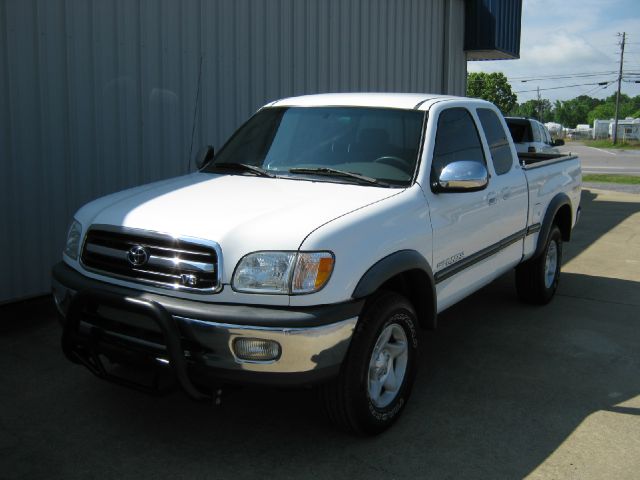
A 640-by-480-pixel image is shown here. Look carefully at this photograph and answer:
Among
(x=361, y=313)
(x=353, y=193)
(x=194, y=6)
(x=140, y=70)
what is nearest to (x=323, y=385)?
(x=361, y=313)

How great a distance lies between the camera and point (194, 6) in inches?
301

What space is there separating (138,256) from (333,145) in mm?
1647

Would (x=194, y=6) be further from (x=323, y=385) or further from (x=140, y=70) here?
(x=323, y=385)

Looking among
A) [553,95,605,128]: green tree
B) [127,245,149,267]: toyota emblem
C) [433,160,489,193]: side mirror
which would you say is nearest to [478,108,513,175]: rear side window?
[433,160,489,193]: side mirror

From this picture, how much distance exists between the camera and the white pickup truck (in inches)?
128

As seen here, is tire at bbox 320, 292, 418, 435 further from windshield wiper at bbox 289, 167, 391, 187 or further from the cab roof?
the cab roof

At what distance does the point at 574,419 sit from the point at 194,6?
5.86 m

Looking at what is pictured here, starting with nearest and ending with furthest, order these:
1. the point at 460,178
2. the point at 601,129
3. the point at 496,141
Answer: the point at 460,178 < the point at 496,141 < the point at 601,129

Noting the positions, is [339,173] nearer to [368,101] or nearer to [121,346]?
[368,101]

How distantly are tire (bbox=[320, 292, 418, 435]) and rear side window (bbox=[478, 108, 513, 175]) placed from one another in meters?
1.89

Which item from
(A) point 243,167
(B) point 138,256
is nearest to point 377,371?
(B) point 138,256

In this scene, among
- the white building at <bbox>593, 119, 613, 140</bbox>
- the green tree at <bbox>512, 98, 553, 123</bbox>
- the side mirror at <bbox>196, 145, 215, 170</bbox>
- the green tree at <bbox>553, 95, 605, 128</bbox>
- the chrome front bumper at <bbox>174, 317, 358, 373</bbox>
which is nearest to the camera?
the chrome front bumper at <bbox>174, 317, 358, 373</bbox>

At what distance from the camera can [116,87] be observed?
690cm

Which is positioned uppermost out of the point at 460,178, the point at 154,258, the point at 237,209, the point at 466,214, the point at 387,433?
the point at 460,178
